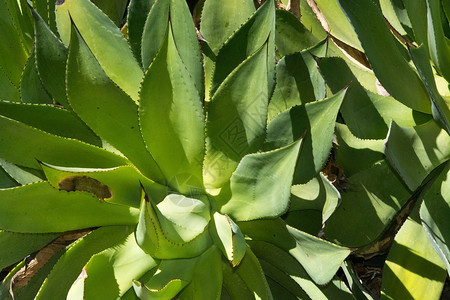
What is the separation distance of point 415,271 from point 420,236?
0.06m

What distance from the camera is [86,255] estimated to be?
0.99 m

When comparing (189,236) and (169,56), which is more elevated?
(169,56)

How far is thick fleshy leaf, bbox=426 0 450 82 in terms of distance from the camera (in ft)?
3.31

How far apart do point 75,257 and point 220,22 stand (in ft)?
1.52

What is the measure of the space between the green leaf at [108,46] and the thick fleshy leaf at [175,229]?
0.21 m

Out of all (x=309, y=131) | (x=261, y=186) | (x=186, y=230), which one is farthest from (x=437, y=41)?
(x=186, y=230)

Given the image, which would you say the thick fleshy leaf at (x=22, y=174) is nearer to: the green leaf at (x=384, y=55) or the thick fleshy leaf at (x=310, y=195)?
the thick fleshy leaf at (x=310, y=195)

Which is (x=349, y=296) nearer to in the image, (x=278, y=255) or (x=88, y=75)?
(x=278, y=255)

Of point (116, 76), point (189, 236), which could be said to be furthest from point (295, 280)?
point (116, 76)

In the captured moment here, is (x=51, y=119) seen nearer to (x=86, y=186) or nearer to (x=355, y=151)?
(x=86, y=186)

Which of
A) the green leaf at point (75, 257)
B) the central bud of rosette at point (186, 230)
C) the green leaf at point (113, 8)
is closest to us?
the central bud of rosette at point (186, 230)

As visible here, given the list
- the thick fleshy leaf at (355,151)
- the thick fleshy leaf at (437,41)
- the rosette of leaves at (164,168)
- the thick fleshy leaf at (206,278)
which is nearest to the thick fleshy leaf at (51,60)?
the rosette of leaves at (164,168)

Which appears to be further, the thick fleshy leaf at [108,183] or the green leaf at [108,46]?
the green leaf at [108,46]

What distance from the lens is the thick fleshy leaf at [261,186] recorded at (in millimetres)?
867
